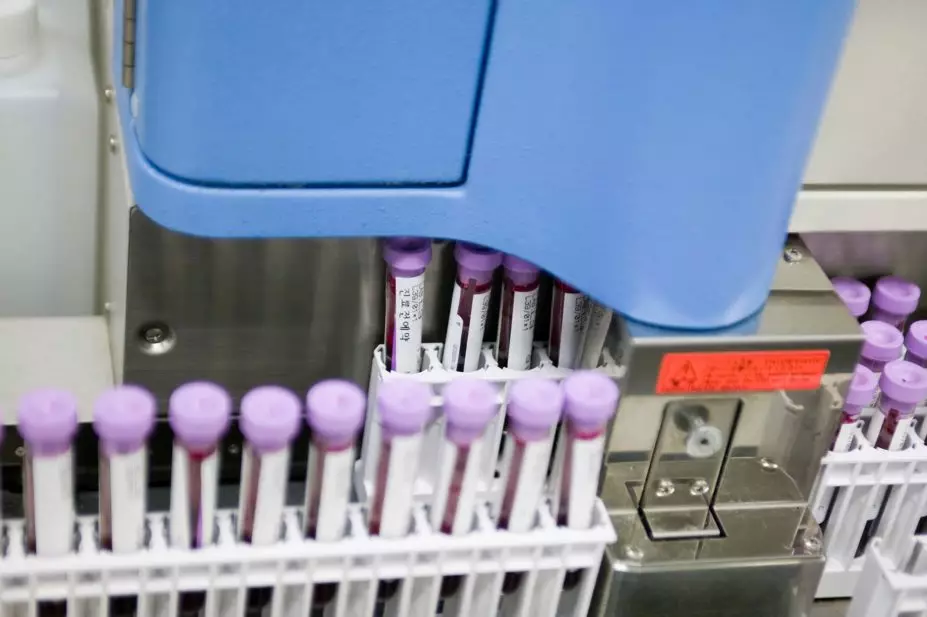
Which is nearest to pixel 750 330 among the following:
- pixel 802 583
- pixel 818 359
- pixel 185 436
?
pixel 818 359

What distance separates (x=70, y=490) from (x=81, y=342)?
0.20m

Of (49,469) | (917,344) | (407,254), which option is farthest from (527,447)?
(917,344)

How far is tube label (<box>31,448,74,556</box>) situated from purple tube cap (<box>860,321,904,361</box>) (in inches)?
21.3

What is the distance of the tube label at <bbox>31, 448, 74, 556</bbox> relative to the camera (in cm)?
63

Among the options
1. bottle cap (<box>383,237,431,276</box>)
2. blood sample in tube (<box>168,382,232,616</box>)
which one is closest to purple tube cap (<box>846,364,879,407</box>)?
bottle cap (<box>383,237,431,276</box>)

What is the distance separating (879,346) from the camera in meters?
A: 0.85

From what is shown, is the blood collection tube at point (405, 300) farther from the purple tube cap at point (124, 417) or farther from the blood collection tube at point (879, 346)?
the blood collection tube at point (879, 346)

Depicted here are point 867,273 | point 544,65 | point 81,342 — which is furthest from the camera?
point 867,273

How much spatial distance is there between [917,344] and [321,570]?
0.48m

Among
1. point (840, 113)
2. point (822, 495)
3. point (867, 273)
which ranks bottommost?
point (822, 495)

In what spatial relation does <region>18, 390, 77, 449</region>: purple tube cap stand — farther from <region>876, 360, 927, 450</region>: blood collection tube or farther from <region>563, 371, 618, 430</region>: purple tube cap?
<region>876, 360, 927, 450</region>: blood collection tube

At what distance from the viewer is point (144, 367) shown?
75 cm

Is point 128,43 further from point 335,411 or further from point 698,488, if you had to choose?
point 698,488

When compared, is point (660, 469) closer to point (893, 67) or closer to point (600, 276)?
point (600, 276)
